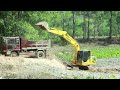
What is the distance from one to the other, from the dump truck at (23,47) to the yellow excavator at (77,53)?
1.11 ft

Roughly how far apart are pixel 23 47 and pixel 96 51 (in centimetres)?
176

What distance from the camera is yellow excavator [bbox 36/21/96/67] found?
32.9ft

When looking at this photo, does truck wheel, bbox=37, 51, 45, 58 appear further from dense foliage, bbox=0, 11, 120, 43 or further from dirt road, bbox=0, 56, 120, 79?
dense foliage, bbox=0, 11, 120, 43

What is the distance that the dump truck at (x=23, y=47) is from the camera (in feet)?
32.3

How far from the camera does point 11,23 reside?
1028cm

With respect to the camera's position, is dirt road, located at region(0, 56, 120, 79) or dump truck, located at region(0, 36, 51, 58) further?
dump truck, located at region(0, 36, 51, 58)

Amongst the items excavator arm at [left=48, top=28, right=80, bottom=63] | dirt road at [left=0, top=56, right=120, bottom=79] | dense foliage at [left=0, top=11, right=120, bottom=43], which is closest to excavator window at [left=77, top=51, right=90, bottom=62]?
excavator arm at [left=48, top=28, right=80, bottom=63]

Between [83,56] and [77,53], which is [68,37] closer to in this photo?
[77,53]

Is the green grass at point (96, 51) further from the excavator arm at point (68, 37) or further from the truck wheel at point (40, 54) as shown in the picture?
the truck wheel at point (40, 54)

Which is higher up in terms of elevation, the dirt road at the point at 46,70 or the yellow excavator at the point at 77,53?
the yellow excavator at the point at 77,53

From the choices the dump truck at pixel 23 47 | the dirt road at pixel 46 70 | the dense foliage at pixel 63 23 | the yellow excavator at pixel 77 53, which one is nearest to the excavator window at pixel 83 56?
the yellow excavator at pixel 77 53

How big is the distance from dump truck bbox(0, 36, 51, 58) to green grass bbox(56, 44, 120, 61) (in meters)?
0.44
